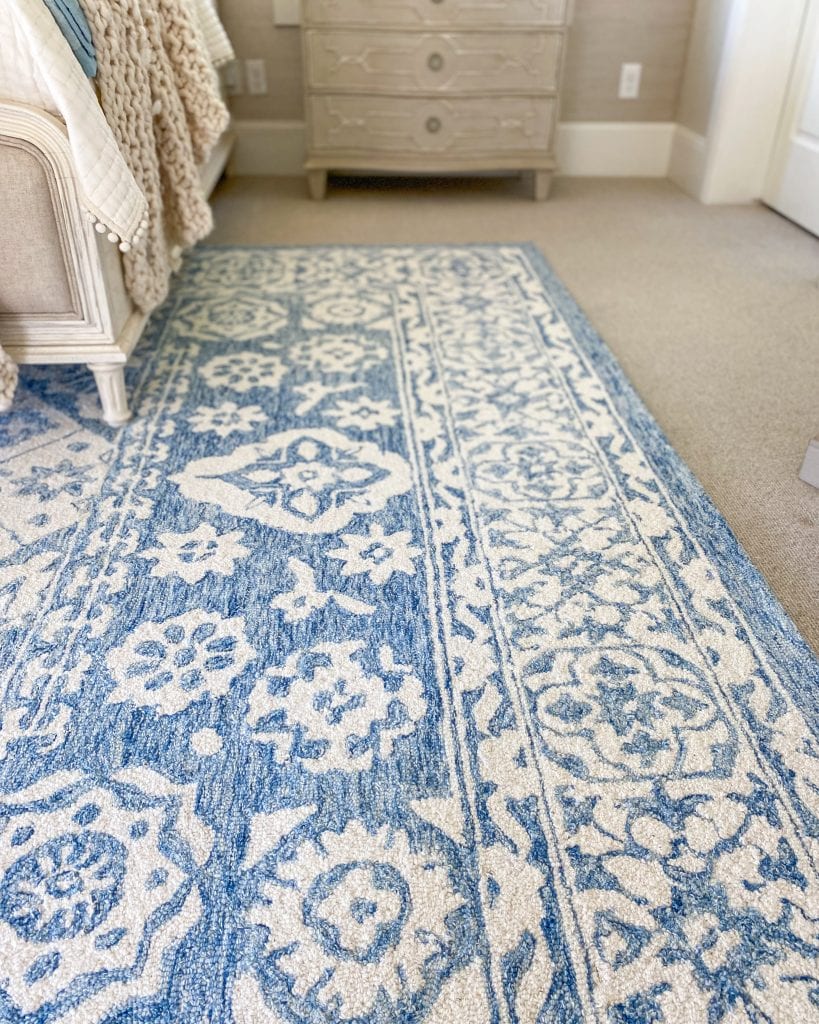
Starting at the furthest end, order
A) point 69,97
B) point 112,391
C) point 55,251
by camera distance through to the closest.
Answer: point 112,391 → point 55,251 → point 69,97

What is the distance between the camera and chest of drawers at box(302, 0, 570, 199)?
9.29 feet

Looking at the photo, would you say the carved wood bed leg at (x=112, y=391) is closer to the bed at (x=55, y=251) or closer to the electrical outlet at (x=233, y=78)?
the bed at (x=55, y=251)

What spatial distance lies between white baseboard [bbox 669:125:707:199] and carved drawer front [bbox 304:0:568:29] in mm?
734

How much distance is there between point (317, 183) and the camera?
3156mm

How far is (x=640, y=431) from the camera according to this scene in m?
1.70

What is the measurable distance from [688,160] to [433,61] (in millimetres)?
1083

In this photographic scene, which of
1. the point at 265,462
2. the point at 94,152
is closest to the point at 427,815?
the point at 265,462

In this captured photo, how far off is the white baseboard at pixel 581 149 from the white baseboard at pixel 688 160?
0.06 m

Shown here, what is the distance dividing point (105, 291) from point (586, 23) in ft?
8.33

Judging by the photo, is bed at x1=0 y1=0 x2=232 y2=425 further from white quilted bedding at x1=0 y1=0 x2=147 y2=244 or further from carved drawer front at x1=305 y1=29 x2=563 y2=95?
carved drawer front at x1=305 y1=29 x2=563 y2=95

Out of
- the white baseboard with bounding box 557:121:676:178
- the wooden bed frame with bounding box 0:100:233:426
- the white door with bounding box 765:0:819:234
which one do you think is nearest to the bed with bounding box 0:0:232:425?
the wooden bed frame with bounding box 0:100:233:426

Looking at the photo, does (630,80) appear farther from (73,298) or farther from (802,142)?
(73,298)

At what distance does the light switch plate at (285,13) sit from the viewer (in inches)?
124

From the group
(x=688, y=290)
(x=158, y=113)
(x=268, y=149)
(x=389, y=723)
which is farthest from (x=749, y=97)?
(x=389, y=723)
